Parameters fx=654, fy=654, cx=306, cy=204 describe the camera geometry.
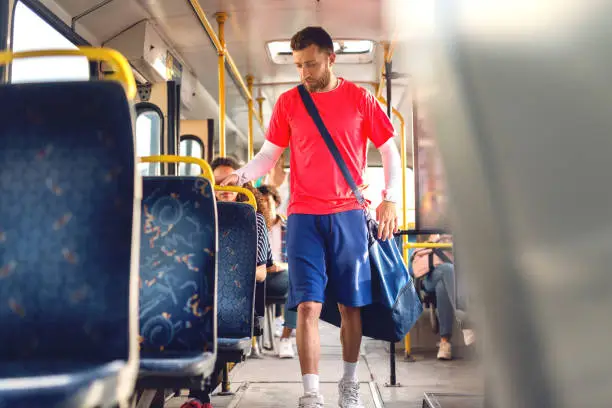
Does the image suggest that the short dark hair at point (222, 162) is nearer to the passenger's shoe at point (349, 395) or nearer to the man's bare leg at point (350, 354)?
the man's bare leg at point (350, 354)

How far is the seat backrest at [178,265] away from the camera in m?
1.91

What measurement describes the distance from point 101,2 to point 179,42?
1535 mm

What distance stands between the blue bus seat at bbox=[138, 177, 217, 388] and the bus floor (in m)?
1.08

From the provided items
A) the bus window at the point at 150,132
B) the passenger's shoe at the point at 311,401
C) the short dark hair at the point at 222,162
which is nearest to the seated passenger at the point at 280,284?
the short dark hair at the point at 222,162

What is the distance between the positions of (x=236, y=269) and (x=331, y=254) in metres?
0.41

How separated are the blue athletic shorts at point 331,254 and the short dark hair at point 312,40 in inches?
27.0

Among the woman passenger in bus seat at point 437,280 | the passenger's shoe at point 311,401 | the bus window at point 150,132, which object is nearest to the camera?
the passenger's shoe at point 311,401

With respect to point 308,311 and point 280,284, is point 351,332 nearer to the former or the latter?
point 308,311

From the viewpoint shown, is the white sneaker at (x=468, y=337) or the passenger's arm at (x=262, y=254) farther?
the passenger's arm at (x=262, y=254)

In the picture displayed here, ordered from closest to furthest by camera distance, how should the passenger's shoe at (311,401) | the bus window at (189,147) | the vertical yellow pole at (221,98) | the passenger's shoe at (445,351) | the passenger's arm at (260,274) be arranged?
the passenger's shoe at (311,401), the passenger's arm at (260,274), the vertical yellow pole at (221,98), the passenger's shoe at (445,351), the bus window at (189,147)

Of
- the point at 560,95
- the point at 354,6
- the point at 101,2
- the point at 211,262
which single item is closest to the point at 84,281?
the point at 211,262

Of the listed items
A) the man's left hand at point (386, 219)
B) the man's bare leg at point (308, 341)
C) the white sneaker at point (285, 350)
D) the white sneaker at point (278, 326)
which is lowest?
the white sneaker at point (278, 326)

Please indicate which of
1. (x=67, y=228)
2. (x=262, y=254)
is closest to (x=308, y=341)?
(x=262, y=254)

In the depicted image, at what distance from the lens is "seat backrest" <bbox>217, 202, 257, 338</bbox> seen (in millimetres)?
2699
